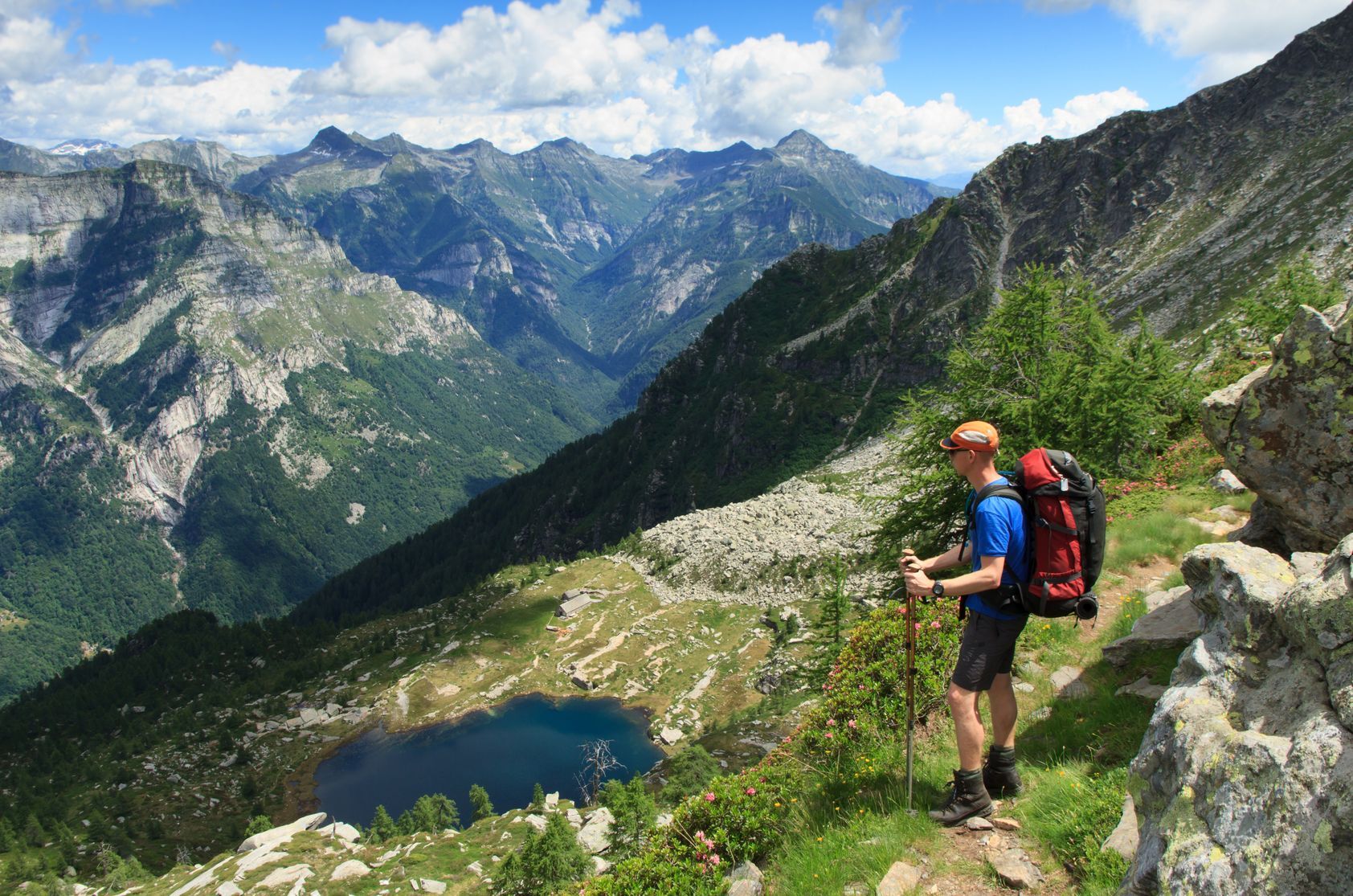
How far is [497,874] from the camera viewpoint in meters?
29.3

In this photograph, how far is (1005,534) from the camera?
27.4 ft

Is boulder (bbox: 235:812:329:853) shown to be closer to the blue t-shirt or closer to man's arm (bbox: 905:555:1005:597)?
man's arm (bbox: 905:555:1005:597)

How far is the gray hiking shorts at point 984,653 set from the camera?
8.79 metres

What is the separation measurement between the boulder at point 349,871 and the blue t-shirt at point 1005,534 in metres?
34.2

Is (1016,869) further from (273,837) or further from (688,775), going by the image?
(273,837)

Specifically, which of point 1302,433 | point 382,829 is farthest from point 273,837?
point 1302,433

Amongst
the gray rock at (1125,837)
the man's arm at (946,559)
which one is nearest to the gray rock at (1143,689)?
the gray rock at (1125,837)

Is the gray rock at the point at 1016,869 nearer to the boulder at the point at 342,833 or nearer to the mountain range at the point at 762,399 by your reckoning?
the mountain range at the point at 762,399

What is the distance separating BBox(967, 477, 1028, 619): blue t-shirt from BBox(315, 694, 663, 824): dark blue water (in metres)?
48.8

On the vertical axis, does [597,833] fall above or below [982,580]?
below

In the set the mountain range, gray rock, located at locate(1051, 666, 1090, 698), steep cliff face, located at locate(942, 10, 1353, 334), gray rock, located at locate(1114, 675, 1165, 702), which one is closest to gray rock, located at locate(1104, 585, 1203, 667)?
gray rock, located at locate(1051, 666, 1090, 698)

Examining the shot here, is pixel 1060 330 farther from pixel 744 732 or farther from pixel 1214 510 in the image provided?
pixel 744 732

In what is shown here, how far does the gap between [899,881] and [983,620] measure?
3.31 metres

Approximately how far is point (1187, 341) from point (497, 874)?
273 ft
